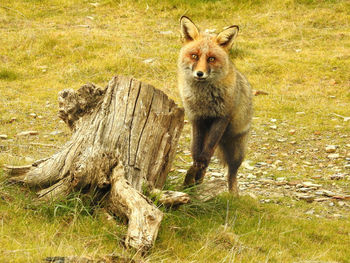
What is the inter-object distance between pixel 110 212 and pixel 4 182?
1.29 m

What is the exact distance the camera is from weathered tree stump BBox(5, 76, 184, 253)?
4301 mm

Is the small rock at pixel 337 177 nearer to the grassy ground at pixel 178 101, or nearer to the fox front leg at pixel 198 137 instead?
the grassy ground at pixel 178 101

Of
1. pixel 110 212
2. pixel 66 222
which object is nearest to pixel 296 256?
pixel 110 212

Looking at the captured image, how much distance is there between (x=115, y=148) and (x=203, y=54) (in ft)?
5.46

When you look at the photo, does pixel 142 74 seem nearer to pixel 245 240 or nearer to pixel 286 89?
pixel 286 89

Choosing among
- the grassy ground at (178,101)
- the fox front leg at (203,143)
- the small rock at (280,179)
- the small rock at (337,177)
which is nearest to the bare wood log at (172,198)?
the grassy ground at (178,101)

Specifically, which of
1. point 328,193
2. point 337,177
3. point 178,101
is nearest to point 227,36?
point 328,193

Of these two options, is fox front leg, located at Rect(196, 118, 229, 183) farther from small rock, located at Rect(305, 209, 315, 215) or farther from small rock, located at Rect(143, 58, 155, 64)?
small rock, located at Rect(143, 58, 155, 64)

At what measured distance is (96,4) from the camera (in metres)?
17.2

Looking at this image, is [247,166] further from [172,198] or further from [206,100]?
[172,198]

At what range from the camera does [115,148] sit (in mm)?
4746

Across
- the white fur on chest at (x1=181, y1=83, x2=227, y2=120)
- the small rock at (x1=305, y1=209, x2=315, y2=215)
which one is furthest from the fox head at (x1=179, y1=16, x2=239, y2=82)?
the small rock at (x1=305, y1=209, x2=315, y2=215)

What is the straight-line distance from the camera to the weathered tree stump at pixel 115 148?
169 inches

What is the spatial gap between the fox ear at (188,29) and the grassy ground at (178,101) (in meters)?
1.95
